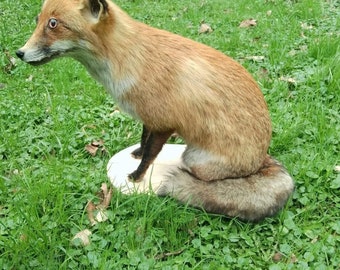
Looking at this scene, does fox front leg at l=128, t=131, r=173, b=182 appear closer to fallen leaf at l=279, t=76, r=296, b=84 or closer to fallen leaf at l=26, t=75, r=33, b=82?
fallen leaf at l=279, t=76, r=296, b=84

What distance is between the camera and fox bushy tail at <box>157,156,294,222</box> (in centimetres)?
320

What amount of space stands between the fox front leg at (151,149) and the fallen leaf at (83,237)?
0.61 meters

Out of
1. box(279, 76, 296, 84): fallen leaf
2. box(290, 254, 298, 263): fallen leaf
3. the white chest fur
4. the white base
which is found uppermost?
the white chest fur

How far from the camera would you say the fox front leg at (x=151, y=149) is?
11.1 ft

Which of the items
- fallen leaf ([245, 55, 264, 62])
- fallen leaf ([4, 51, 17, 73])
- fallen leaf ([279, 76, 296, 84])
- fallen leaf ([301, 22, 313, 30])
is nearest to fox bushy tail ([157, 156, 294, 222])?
fallen leaf ([279, 76, 296, 84])

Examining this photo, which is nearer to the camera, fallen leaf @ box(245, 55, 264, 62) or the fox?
the fox

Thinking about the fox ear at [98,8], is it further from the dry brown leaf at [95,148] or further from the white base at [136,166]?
the dry brown leaf at [95,148]

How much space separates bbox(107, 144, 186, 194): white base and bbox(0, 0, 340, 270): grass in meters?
0.11

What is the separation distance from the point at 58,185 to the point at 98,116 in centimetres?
147

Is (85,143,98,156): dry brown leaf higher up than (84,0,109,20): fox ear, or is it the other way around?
(84,0,109,20): fox ear

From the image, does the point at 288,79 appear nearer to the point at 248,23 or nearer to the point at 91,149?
the point at 248,23

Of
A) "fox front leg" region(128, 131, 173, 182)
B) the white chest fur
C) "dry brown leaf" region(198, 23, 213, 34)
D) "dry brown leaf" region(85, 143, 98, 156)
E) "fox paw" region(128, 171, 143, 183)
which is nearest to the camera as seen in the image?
the white chest fur

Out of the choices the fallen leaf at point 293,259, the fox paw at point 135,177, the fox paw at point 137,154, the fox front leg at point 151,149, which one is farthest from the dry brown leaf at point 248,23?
the fallen leaf at point 293,259

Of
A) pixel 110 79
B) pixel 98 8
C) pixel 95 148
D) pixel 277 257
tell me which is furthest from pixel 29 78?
pixel 277 257
